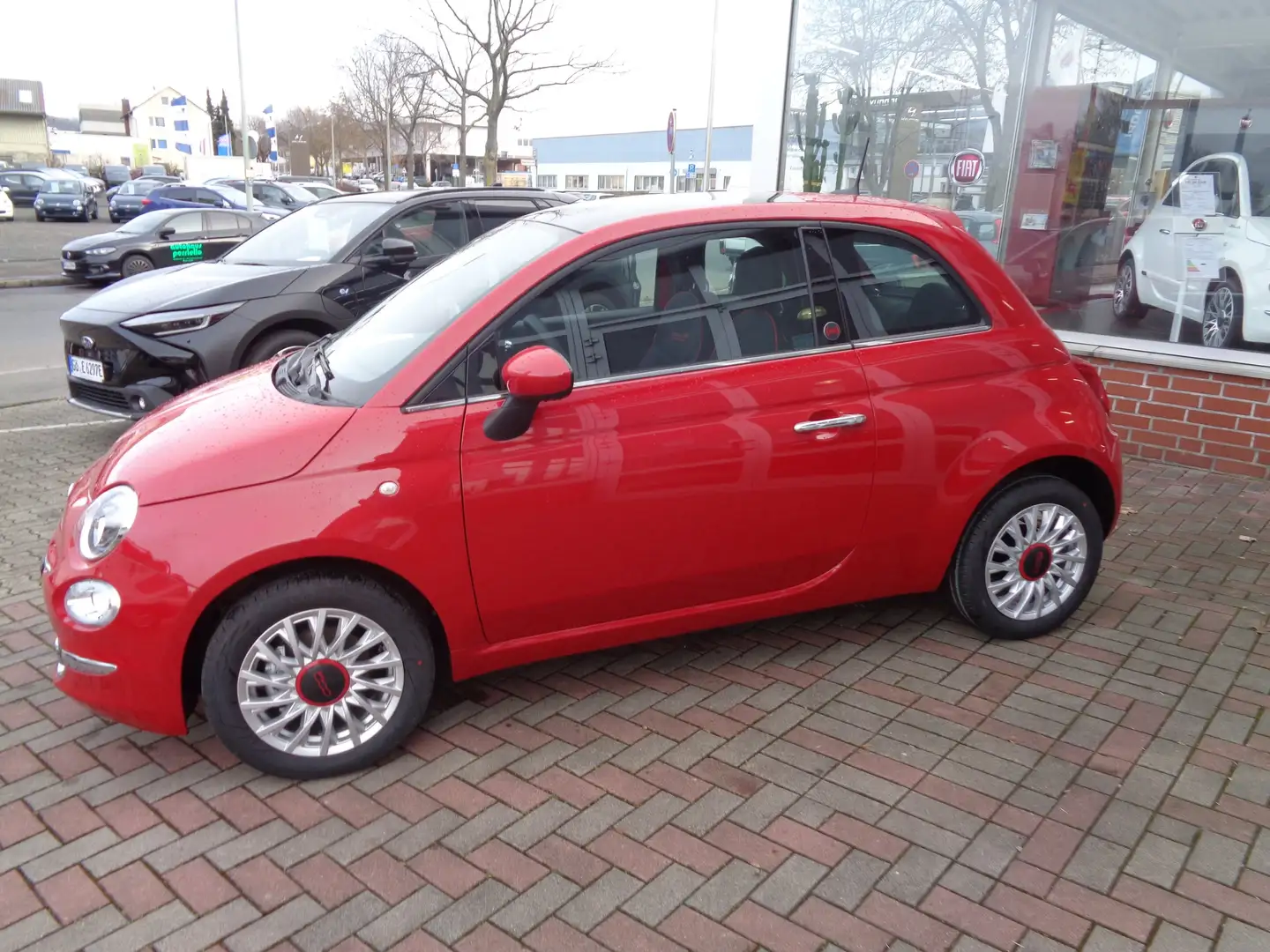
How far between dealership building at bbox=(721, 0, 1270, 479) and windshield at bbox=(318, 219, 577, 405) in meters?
4.00

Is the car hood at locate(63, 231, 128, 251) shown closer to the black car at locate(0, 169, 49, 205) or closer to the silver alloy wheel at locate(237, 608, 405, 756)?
the silver alloy wheel at locate(237, 608, 405, 756)

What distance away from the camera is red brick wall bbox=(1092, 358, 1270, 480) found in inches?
246

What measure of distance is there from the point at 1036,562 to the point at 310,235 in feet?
18.8

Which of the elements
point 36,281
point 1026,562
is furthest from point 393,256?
point 36,281

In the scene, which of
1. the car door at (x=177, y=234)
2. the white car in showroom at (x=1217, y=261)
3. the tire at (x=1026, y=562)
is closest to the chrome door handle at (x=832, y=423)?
the tire at (x=1026, y=562)

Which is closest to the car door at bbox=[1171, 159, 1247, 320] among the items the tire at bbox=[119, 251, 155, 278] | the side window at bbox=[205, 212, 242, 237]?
the side window at bbox=[205, 212, 242, 237]

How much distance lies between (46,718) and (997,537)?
Result: 3.55 m

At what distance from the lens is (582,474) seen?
3.08m

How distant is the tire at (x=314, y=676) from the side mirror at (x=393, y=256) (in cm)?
456

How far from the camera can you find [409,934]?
2.42 meters

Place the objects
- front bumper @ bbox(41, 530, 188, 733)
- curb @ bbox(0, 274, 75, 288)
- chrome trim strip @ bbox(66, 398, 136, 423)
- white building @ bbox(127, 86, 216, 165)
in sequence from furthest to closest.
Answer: white building @ bbox(127, 86, 216, 165) → curb @ bbox(0, 274, 75, 288) → chrome trim strip @ bbox(66, 398, 136, 423) → front bumper @ bbox(41, 530, 188, 733)

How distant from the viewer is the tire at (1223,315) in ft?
21.3

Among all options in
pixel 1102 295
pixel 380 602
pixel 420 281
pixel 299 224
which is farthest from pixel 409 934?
pixel 1102 295

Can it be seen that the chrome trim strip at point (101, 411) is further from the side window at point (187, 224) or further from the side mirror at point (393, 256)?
the side window at point (187, 224)
